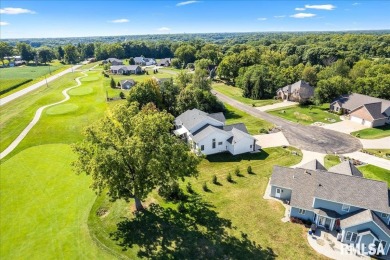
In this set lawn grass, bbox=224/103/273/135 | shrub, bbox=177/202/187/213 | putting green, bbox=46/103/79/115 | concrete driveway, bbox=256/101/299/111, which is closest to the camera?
shrub, bbox=177/202/187/213

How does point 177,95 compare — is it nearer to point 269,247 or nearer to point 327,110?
point 327,110

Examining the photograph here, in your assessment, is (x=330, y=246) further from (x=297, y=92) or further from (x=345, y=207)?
(x=297, y=92)

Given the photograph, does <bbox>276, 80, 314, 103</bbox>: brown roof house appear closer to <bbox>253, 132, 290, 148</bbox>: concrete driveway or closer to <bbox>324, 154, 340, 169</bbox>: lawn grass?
<bbox>253, 132, 290, 148</bbox>: concrete driveway

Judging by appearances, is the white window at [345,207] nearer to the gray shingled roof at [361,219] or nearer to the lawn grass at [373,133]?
the gray shingled roof at [361,219]

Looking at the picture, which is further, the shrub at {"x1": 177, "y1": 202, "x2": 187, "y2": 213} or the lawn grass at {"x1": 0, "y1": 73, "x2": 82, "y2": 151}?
the lawn grass at {"x1": 0, "y1": 73, "x2": 82, "y2": 151}

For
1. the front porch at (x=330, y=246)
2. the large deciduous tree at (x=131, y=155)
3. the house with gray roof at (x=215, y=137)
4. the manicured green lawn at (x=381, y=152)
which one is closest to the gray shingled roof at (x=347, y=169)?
the front porch at (x=330, y=246)

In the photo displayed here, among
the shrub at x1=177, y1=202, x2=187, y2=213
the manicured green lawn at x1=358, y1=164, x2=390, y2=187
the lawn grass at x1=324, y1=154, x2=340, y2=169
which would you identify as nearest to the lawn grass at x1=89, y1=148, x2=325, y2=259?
the shrub at x1=177, y1=202, x2=187, y2=213
